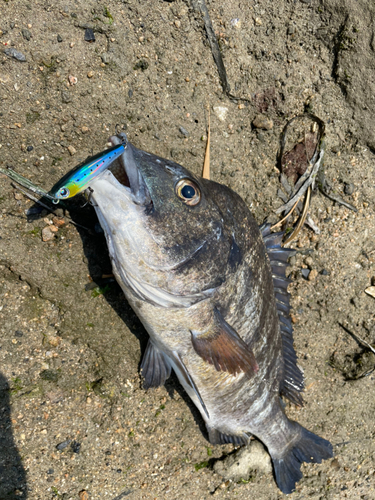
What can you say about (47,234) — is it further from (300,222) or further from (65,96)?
(300,222)

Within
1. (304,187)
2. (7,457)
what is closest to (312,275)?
(304,187)

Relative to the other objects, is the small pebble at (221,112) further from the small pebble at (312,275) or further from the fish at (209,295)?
the small pebble at (312,275)

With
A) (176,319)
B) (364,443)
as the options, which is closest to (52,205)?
(176,319)

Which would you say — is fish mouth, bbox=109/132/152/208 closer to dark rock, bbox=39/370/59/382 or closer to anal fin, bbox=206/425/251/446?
dark rock, bbox=39/370/59/382

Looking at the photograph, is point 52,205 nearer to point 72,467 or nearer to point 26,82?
point 26,82

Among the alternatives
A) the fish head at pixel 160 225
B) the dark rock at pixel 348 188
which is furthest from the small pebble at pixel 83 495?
the dark rock at pixel 348 188

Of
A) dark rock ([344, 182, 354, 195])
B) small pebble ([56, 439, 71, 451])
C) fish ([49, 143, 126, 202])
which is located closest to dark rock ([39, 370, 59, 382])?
small pebble ([56, 439, 71, 451])
